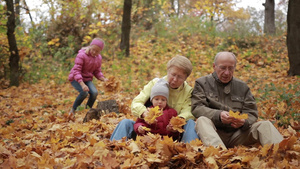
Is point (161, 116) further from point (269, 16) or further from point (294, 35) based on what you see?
point (269, 16)

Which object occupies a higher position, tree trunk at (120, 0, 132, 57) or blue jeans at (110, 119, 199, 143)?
tree trunk at (120, 0, 132, 57)

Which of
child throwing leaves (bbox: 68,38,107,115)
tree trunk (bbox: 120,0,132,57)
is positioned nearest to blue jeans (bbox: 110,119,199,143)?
child throwing leaves (bbox: 68,38,107,115)

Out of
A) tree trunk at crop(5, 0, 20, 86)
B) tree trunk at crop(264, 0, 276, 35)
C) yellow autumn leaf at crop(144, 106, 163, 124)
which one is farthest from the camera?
tree trunk at crop(264, 0, 276, 35)

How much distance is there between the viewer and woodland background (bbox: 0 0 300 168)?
2.42 meters

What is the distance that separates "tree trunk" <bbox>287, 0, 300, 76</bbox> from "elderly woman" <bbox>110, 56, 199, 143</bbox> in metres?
6.06

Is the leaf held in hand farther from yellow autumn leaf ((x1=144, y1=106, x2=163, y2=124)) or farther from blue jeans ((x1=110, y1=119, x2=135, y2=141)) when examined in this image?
blue jeans ((x1=110, y1=119, x2=135, y2=141))

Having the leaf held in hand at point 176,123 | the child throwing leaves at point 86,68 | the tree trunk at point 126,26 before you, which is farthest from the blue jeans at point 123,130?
the tree trunk at point 126,26

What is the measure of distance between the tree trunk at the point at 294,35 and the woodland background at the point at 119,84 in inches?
21.4

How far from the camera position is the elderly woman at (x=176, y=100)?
3006mm

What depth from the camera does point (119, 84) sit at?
6445mm

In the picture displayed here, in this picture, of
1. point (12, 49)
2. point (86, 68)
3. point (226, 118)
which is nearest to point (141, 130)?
point (226, 118)

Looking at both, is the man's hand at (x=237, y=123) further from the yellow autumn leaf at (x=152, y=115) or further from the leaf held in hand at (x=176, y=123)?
the yellow autumn leaf at (x=152, y=115)

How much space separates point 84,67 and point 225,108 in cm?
352

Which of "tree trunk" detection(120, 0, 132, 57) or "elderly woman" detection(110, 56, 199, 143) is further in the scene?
"tree trunk" detection(120, 0, 132, 57)
